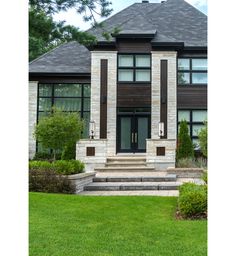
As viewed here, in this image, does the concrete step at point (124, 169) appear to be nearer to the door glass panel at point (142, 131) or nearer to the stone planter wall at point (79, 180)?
the door glass panel at point (142, 131)

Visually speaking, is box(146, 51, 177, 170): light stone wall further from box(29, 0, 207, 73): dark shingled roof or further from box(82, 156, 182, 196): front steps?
box(82, 156, 182, 196): front steps

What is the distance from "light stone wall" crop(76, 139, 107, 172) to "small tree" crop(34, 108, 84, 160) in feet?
3.80

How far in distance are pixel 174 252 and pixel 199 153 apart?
1219 centimetres

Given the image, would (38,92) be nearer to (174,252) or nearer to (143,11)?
(143,11)

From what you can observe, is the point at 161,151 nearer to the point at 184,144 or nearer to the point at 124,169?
the point at 184,144

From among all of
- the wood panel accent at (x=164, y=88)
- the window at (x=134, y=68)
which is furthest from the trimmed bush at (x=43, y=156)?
the wood panel accent at (x=164, y=88)

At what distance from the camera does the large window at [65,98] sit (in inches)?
656

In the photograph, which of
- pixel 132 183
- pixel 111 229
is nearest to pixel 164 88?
pixel 132 183

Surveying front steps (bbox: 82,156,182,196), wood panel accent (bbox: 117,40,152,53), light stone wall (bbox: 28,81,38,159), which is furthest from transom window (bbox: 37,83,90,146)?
front steps (bbox: 82,156,182,196)

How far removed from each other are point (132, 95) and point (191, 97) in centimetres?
247

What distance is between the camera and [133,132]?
16.1 m

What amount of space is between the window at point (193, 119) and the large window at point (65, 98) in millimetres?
4007
